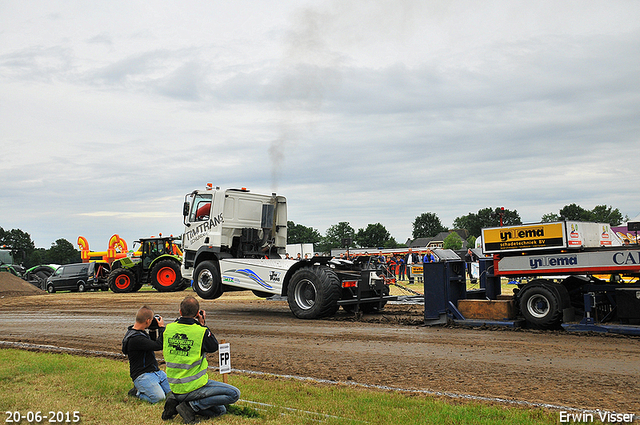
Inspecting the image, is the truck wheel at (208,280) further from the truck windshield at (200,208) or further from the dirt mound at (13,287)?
the dirt mound at (13,287)

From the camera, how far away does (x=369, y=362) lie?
805 cm

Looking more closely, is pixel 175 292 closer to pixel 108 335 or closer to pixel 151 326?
pixel 108 335

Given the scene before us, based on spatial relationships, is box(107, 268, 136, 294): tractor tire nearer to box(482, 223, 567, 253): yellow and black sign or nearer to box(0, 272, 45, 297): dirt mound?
box(0, 272, 45, 297): dirt mound

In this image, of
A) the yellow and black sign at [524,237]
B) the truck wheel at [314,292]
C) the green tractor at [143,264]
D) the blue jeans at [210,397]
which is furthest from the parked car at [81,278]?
the blue jeans at [210,397]

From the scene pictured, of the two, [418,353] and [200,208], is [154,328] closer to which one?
[418,353]

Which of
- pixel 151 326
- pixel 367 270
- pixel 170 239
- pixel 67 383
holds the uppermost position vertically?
pixel 170 239

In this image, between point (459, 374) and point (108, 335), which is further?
point (108, 335)

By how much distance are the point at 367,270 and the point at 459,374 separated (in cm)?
636

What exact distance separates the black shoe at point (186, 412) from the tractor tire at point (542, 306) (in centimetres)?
727

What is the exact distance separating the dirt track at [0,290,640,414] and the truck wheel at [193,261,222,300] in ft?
2.16

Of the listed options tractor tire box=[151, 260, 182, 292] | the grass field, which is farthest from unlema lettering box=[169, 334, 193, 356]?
tractor tire box=[151, 260, 182, 292]

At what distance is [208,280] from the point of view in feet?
47.8

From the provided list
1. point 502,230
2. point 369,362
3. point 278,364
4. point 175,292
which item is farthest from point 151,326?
point 175,292

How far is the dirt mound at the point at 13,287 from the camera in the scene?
2548 cm
